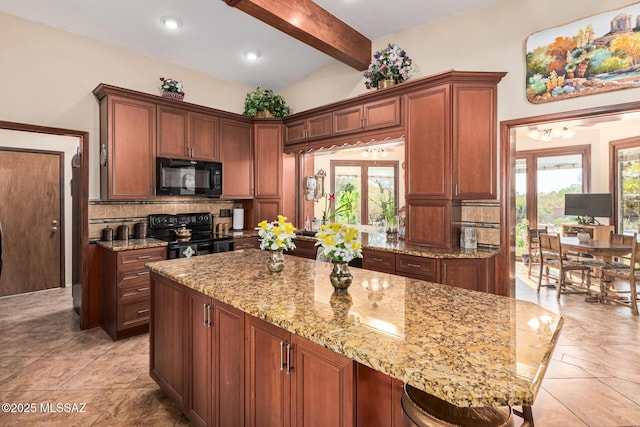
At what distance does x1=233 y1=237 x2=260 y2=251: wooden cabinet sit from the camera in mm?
4166

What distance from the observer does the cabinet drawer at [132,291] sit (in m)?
3.18

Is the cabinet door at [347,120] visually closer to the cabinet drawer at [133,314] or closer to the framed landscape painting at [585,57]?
the framed landscape painting at [585,57]

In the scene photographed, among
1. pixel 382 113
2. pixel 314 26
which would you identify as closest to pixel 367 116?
pixel 382 113

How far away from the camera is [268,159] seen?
4.71 m

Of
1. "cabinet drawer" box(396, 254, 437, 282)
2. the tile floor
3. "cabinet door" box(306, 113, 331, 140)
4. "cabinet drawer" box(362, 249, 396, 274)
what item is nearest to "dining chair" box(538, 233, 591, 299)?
the tile floor

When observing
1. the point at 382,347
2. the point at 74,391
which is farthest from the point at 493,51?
the point at 74,391

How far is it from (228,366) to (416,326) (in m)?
0.95

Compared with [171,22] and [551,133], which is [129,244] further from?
[551,133]

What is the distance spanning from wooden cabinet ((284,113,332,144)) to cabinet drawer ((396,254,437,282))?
1.90m

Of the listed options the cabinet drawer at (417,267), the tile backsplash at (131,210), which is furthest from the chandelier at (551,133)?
the tile backsplash at (131,210)

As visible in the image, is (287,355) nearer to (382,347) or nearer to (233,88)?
(382,347)

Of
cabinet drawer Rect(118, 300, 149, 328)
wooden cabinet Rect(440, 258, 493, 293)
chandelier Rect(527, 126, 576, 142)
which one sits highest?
chandelier Rect(527, 126, 576, 142)

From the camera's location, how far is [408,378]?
2.82 feet

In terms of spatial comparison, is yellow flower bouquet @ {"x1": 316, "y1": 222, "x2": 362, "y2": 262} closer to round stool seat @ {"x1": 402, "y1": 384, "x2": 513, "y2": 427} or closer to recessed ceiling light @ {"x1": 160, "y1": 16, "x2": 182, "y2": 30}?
round stool seat @ {"x1": 402, "y1": 384, "x2": 513, "y2": 427}
